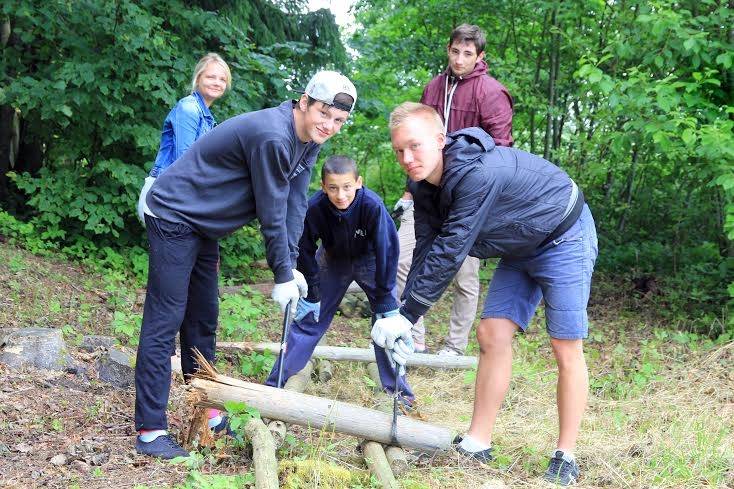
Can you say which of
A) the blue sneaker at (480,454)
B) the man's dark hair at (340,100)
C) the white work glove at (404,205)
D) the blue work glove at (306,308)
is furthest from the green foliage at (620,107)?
the man's dark hair at (340,100)

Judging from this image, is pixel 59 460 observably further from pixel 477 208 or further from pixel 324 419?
pixel 477 208

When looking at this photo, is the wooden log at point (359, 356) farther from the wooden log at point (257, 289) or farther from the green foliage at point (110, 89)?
the green foliage at point (110, 89)

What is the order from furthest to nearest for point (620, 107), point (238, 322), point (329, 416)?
point (620, 107) → point (238, 322) → point (329, 416)

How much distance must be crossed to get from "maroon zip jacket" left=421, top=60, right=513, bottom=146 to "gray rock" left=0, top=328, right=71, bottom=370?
10.3 feet

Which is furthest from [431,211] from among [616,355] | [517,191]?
[616,355]

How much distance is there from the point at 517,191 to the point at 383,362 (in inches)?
67.0

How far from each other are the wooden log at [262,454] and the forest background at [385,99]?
13.5 ft

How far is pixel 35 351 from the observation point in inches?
178

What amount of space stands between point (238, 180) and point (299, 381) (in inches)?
76.7

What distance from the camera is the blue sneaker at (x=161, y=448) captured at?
346cm

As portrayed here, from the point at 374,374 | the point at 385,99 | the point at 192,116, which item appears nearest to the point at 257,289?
the point at 374,374

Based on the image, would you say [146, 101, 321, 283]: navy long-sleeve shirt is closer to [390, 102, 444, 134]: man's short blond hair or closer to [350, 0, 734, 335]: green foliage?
[390, 102, 444, 134]: man's short blond hair

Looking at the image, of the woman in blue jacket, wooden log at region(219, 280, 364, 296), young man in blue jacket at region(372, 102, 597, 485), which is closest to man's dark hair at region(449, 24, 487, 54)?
the woman in blue jacket

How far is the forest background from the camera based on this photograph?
653 cm
